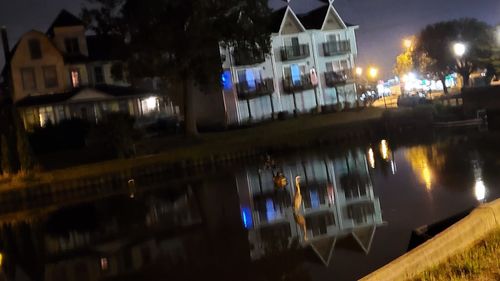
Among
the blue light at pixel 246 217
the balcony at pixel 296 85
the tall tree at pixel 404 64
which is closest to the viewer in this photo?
the blue light at pixel 246 217

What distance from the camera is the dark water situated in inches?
514

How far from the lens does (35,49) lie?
5047 centimetres

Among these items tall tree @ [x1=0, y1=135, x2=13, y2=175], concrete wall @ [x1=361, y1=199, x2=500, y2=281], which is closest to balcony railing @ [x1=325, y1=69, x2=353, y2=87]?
tall tree @ [x1=0, y1=135, x2=13, y2=175]

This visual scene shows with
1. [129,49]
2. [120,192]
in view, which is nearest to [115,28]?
[129,49]

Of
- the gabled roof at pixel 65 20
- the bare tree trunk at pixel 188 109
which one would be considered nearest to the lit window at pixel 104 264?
the bare tree trunk at pixel 188 109

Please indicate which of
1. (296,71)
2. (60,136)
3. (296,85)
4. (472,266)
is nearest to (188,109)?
(60,136)

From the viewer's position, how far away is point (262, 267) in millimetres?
12633

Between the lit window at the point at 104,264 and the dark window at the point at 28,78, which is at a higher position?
the dark window at the point at 28,78

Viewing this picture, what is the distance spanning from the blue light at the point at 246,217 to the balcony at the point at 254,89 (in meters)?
32.9

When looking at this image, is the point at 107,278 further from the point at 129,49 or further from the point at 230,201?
the point at 129,49

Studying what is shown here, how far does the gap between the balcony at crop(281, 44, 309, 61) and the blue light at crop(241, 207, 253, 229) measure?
36.8 meters

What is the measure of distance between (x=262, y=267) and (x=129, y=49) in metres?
29.9

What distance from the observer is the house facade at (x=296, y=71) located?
174ft

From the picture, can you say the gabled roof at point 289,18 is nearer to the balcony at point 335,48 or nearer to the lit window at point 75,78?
the balcony at point 335,48
